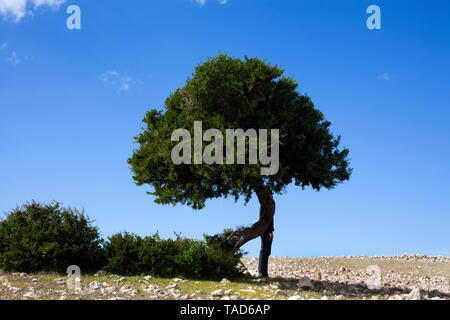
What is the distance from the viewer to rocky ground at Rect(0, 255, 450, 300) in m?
12.9

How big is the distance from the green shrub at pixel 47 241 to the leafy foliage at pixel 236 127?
3.28 metres

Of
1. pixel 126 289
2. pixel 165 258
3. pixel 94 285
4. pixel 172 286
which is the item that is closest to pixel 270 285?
pixel 172 286

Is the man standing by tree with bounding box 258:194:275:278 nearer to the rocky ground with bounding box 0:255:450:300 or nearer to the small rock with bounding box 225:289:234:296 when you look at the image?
the rocky ground with bounding box 0:255:450:300

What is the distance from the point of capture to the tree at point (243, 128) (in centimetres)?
1681

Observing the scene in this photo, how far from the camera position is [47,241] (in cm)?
1692

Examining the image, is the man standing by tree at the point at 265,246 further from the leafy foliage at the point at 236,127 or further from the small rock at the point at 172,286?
the small rock at the point at 172,286

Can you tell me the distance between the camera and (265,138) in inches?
639

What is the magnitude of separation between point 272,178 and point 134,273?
6.92 metres

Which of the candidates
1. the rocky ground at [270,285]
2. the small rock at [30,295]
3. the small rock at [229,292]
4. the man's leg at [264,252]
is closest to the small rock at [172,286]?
the rocky ground at [270,285]

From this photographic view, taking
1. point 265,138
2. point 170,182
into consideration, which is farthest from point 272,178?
point 170,182

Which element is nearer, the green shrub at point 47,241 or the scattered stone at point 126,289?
the scattered stone at point 126,289
